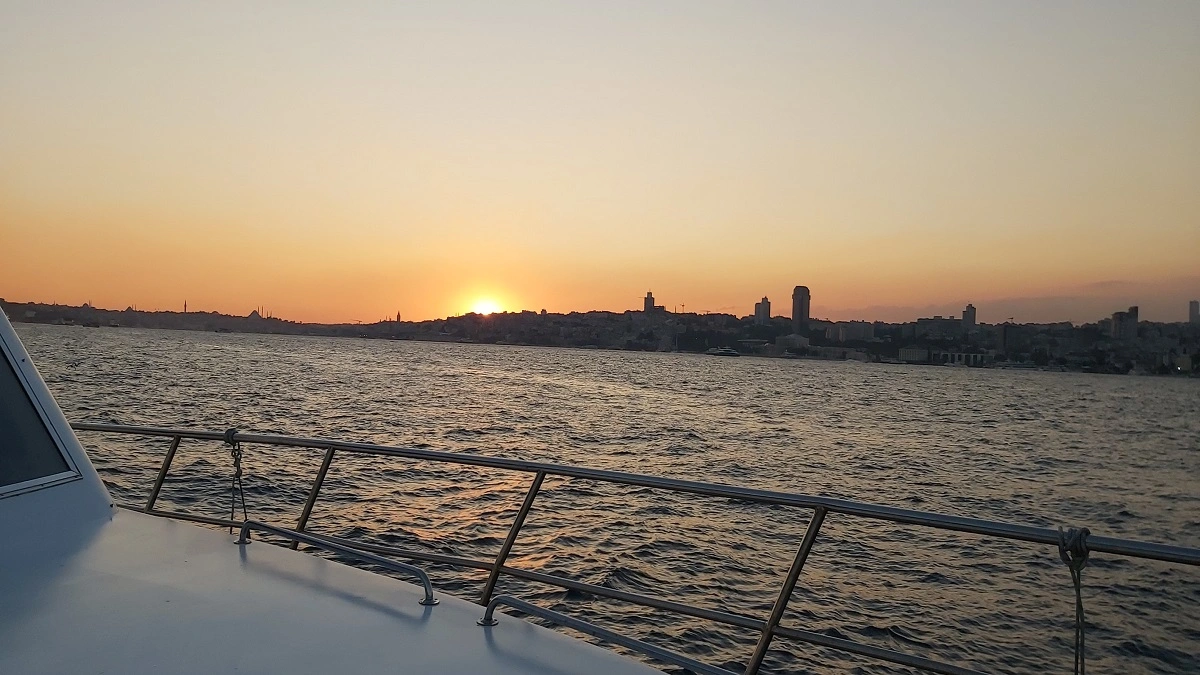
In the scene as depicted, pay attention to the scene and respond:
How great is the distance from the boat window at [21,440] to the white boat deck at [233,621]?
37 cm

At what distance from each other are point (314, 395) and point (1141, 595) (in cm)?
3859

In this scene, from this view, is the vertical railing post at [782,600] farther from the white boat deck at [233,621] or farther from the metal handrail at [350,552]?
the metal handrail at [350,552]

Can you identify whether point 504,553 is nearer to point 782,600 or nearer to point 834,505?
point 782,600

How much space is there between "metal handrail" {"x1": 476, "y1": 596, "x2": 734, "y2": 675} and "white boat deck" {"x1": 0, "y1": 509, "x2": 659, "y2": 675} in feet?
0.20

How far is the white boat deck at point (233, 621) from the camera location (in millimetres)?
2506

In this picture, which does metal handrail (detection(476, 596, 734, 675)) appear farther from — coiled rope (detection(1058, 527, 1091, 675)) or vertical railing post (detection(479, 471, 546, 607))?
coiled rope (detection(1058, 527, 1091, 675))

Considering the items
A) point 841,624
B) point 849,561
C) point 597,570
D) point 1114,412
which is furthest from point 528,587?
point 1114,412

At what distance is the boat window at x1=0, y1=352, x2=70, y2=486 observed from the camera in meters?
3.64

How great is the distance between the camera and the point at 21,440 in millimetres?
3738

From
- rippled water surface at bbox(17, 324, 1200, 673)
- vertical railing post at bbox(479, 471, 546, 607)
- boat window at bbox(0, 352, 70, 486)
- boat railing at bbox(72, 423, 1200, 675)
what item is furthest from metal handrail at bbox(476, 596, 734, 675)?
rippled water surface at bbox(17, 324, 1200, 673)

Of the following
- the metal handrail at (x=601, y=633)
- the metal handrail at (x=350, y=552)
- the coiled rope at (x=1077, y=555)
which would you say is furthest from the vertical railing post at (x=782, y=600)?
the metal handrail at (x=350, y=552)

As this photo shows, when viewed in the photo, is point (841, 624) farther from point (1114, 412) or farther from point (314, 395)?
point (1114, 412)

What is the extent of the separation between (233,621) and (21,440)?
173 cm

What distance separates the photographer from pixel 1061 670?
30.3ft
